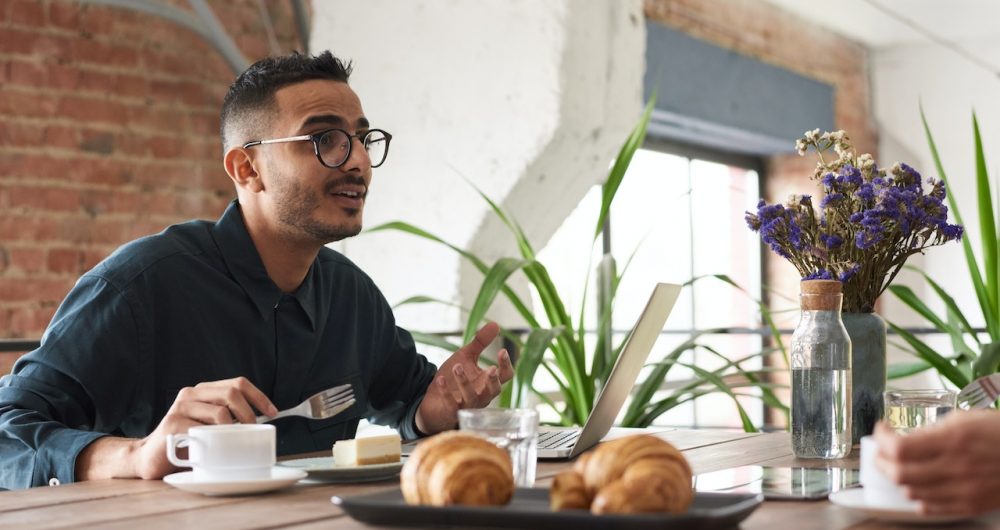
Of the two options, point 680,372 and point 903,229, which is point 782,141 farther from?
point 903,229

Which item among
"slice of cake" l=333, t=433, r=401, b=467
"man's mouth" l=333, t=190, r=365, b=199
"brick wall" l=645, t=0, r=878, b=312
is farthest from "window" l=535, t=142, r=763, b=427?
"slice of cake" l=333, t=433, r=401, b=467

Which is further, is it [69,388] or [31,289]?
[31,289]

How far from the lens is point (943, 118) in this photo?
24.6 ft

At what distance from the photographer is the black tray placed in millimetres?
919

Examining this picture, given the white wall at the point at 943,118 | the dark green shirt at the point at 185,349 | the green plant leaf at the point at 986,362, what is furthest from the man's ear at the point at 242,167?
the white wall at the point at 943,118

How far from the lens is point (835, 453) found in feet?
5.21

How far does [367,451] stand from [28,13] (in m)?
2.48

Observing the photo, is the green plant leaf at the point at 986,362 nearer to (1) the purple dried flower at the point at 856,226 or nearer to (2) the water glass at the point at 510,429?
(1) the purple dried flower at the point at 856,226

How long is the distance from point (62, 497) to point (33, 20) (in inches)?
96.7

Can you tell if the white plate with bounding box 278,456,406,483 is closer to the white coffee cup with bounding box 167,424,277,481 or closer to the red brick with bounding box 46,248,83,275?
the white coffee cup with bounding box 167,424,277,481

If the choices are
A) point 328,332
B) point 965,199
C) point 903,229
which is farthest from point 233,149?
point 965,199

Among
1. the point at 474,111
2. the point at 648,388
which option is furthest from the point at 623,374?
the point at 474,111

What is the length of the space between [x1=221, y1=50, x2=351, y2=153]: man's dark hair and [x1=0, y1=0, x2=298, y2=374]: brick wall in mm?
1398

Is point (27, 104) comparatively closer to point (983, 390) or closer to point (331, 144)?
point (331, 144)
